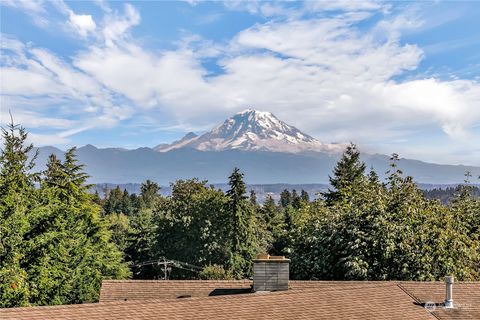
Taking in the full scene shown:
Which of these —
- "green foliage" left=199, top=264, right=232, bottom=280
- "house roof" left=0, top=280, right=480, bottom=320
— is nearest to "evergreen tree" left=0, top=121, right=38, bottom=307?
"house roof" left=0, top=280, right=480, bottom=320

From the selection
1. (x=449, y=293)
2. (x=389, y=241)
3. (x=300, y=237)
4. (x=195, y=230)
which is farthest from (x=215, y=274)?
(x=449, y=293)

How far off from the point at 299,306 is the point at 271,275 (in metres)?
3.41

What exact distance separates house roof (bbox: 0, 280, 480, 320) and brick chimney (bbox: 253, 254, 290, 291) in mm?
2025

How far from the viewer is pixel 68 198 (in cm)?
3500

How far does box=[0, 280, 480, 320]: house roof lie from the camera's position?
40.7ft

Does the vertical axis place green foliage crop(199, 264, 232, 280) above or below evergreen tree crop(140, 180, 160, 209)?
below

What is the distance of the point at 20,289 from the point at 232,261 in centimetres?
2848

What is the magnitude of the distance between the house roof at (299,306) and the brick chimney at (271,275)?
2025 mm

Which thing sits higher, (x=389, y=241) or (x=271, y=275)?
(x=389, y=241)

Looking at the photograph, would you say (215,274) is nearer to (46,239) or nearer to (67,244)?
(67,244)

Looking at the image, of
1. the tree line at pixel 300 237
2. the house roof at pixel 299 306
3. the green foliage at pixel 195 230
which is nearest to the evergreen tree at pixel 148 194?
the green foliage at pixel 195 230

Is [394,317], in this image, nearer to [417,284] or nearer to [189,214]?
[417,284]

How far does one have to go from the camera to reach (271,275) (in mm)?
17281

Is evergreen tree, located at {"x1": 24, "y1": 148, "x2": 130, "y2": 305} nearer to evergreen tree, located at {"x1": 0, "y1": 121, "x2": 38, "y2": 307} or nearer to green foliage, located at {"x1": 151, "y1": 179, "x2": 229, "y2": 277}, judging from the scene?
evergreen tree, located at {"x1": 0, "y1": 121, "x2": 38, "y2": 307}
